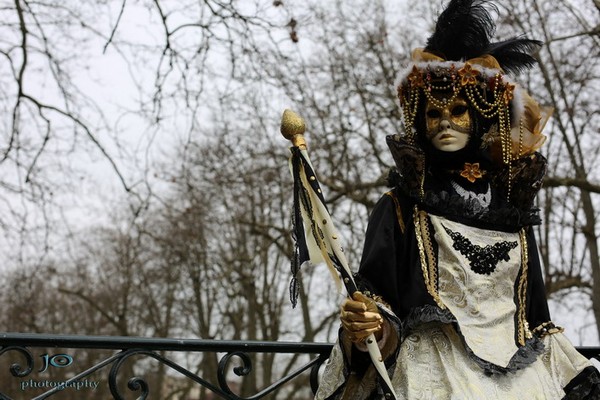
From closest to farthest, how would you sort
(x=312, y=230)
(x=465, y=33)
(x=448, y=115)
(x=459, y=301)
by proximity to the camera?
(x=312, y=230)
(x=459, y=301)
(x=448, y=115)
(x=465, y=33)

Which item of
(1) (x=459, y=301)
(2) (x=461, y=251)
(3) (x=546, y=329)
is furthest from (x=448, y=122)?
(3) (x=546, y=329)

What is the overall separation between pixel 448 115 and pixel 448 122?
38mm

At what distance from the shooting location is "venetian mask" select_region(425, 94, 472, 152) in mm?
3273

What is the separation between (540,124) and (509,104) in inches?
7.9

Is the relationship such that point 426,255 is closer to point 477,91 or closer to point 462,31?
point 477,91

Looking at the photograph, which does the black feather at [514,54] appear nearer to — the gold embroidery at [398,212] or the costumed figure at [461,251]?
the costumed figure at [461,251]

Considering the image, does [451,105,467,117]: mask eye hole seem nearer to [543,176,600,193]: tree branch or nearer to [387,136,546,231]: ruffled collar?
[387,136,546,231]: ruffled collar

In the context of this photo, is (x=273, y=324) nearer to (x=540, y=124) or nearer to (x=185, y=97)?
(x=185, y=97)

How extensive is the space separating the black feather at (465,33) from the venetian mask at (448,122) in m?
0.28

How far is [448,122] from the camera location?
329 cm

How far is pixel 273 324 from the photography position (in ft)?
51.4

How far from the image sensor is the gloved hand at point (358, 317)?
8.62 feet

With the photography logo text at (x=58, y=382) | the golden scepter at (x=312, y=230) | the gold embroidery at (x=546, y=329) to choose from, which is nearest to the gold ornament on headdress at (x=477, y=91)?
the gold embroidery at (x=546, y=329)

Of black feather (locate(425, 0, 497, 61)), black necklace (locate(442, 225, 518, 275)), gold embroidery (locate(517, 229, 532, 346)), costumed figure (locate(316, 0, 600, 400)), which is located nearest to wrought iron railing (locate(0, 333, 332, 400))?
costumed figure (locate(316, 0, 600, 400))
